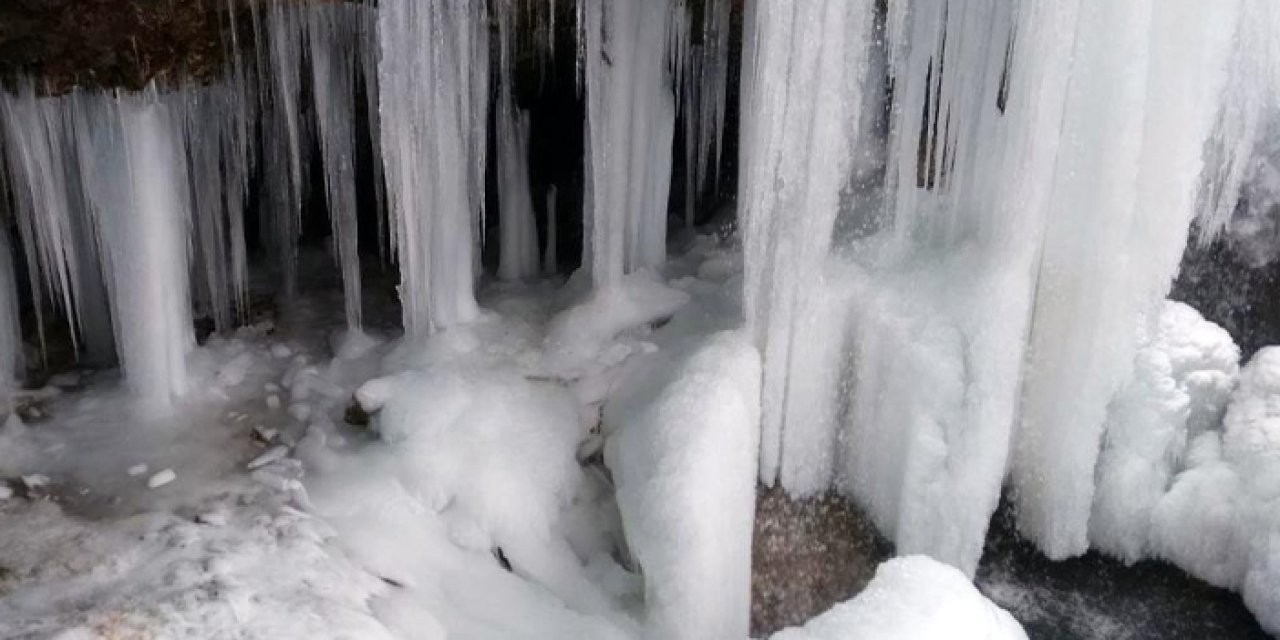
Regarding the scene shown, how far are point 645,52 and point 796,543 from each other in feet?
8.81

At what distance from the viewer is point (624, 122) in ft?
20.3

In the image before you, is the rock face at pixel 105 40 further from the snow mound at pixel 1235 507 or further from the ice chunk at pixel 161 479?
the snow mound at pixel 1235 507

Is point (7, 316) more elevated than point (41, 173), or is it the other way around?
point (41, 173)

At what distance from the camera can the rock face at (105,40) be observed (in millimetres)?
4707

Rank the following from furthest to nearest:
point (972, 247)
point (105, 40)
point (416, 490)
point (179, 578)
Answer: point (972, 247)
point (416, 490)
point (105, 40)
point (179, 578)

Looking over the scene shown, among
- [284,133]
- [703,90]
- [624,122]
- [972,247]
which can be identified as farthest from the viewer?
[703,90]

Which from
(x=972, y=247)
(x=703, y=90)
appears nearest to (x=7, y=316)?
(x=703, y=90)

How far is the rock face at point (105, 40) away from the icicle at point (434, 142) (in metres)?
0.84

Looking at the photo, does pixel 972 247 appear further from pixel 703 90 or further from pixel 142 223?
pixel 142 223

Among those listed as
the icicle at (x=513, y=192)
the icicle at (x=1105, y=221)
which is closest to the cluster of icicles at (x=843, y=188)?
the icicle at (x=1105, y=221)

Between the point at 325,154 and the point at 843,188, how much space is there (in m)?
2.89

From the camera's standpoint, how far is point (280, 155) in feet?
23.1

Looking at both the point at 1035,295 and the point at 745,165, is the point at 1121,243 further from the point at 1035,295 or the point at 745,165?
the point at 745,165

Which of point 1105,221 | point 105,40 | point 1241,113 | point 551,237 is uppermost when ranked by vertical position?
point 105,40
